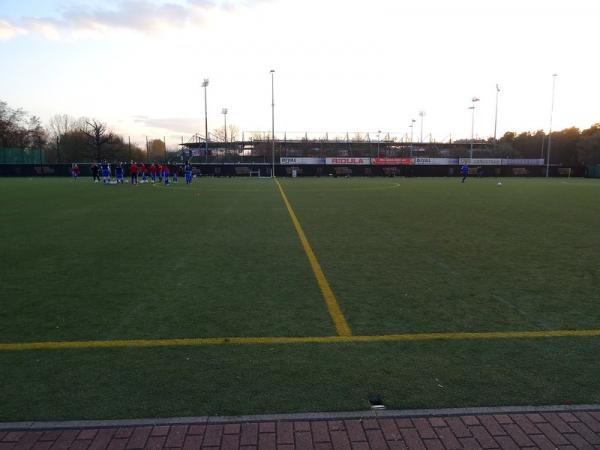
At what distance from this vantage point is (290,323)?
4.86 m

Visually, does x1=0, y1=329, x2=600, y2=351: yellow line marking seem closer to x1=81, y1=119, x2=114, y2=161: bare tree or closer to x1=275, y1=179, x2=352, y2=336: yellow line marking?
x1=275, y1=179, x2=352, y2=336: yellow line marking

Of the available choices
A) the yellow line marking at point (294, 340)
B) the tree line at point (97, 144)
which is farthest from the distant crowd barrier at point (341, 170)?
the yellow line marking at point (294, 340)

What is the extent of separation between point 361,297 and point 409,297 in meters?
0.62

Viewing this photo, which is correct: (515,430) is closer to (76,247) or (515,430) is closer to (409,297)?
(409,297)

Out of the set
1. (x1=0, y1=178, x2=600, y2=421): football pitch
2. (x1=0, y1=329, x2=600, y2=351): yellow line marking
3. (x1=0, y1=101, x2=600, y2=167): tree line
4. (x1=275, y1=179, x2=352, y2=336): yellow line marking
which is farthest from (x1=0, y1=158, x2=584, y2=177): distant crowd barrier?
(x1=0, y1=329, x2=600, y2=351): yellow line marking

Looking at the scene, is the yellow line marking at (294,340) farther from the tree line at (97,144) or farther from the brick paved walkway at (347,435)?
the tree line at (97,144)

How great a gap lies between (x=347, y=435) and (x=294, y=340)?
5.04ft

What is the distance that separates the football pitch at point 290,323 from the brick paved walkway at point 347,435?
173mm

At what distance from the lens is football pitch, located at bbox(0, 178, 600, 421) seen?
3414 mm

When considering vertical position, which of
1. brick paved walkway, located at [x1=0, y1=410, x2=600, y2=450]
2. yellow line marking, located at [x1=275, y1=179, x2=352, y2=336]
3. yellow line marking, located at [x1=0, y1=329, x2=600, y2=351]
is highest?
yellow line marking, located at [x1=275, y1=179, x2=352, y2=336]

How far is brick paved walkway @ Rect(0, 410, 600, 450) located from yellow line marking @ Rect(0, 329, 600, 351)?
1324 millimetres

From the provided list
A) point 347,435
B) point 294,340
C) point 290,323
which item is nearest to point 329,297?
point 290,323

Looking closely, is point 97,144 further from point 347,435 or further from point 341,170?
point 347,435

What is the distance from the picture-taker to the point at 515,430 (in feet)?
9.81
